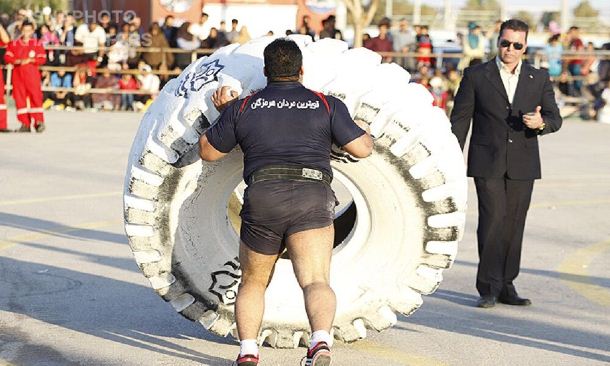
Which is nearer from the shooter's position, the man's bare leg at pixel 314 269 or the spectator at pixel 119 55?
the man's bare leg at pixel 314 269

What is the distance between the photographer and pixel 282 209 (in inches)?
247

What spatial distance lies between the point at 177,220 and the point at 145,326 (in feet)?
3.21

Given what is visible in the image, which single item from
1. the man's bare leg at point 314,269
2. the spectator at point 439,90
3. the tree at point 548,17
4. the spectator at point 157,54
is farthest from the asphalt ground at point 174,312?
the tree at point 548,17

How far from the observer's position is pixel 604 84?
27.3 meters

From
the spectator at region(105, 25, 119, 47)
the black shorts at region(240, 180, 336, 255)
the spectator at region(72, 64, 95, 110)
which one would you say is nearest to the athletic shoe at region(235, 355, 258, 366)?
the black shorts at region(240, 180, 336, 255)

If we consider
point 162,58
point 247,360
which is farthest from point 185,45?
point 247,360

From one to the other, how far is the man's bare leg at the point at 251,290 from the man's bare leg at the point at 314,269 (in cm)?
16

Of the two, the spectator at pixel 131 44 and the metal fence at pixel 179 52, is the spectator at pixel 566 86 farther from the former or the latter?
the spectator at pixel 131 44

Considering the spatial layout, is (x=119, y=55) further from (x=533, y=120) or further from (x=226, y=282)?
(x=226, y=282)

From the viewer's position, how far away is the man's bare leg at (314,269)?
6234 millimetres

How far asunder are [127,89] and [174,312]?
1942 cm

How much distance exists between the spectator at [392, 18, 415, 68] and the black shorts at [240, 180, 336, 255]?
71.8 feet

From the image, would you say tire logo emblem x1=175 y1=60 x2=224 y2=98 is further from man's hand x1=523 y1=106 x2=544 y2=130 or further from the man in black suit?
man's hand x1=523 y1=106 x2=544 y2=130

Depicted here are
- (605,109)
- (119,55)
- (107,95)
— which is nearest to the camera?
(605,109)
